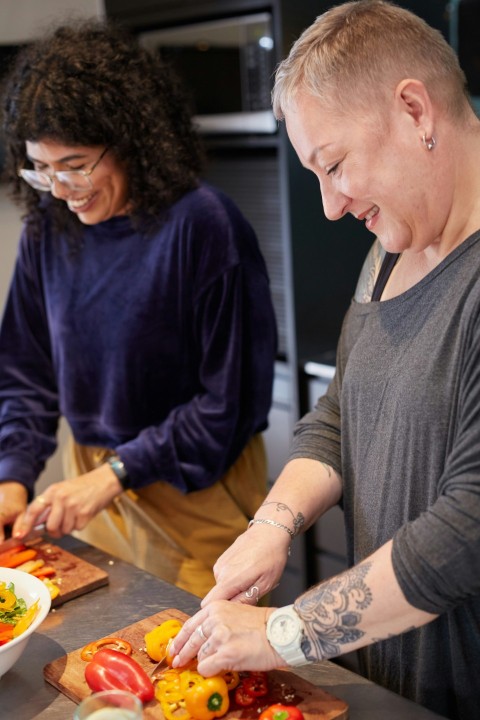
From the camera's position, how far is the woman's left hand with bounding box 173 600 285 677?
1062mm

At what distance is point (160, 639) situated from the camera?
3.90ft

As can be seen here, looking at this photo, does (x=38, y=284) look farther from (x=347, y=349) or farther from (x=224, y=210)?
(x=347, y=349)

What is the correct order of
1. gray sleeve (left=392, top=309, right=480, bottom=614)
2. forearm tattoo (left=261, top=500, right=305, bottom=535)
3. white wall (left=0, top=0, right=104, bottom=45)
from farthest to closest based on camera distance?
1. white wall (left=0, top=0, right=104, bottom=45)
2. forearm tattoo (left=261, top=500, right=305, bottom=535)
3. gray sleeve (left=392, top=309, right=480, bottom=614)

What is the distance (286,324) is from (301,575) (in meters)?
0.75

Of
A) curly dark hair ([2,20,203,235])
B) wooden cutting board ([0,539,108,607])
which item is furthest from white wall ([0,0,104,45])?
wooden cutting board ([0,539,108,607])

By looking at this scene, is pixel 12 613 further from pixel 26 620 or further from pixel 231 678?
pixel 231 678

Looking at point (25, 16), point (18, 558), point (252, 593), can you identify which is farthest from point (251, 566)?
point (25, 16)

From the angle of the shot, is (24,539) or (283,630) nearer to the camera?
(283,630)

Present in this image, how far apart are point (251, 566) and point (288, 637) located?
6.7 inches

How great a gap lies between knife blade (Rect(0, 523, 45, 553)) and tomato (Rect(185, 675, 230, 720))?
1.95 feet

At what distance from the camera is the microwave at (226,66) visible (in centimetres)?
250

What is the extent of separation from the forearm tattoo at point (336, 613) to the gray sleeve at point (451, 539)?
5cm

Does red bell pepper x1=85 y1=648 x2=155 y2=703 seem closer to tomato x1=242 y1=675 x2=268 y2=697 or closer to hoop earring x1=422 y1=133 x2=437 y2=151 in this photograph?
tomato x1=242 y1=675 x2=268 y2=697

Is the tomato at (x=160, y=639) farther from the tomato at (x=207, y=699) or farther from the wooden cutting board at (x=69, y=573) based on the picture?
the wooden cutting board at (x=69, y=573)
